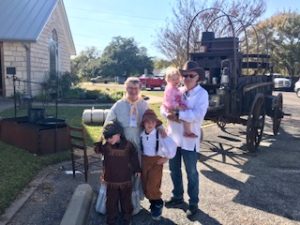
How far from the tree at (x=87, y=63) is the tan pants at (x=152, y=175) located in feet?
143

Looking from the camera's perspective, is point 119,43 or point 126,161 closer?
point 126,161

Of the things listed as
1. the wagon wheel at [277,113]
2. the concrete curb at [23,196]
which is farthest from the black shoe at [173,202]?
the wagon wheel at [277,113]

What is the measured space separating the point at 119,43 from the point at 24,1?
44.6 meters

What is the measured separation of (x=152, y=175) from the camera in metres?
4.65

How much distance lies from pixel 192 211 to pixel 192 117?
1160 millimetres

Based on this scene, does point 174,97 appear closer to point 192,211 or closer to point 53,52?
point 192,211

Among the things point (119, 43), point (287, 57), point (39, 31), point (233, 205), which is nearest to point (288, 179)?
point (233, 205)

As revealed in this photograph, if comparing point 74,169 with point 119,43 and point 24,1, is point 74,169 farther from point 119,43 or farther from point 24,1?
point 119,43

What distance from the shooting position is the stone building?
17062 millimetres

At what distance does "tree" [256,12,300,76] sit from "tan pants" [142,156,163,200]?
40.9 metres

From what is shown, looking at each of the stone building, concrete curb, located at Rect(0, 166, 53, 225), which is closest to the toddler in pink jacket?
concrete curb, located at Rect(0, 166, 53, 225)

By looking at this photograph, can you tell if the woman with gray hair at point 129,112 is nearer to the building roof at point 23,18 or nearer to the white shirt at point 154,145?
the white shirt at point 154,145

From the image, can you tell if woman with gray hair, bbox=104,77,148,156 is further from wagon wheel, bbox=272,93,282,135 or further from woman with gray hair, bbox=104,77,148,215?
wagon wheel, bbox=272,93,282,135

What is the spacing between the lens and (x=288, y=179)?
21.2 feet
